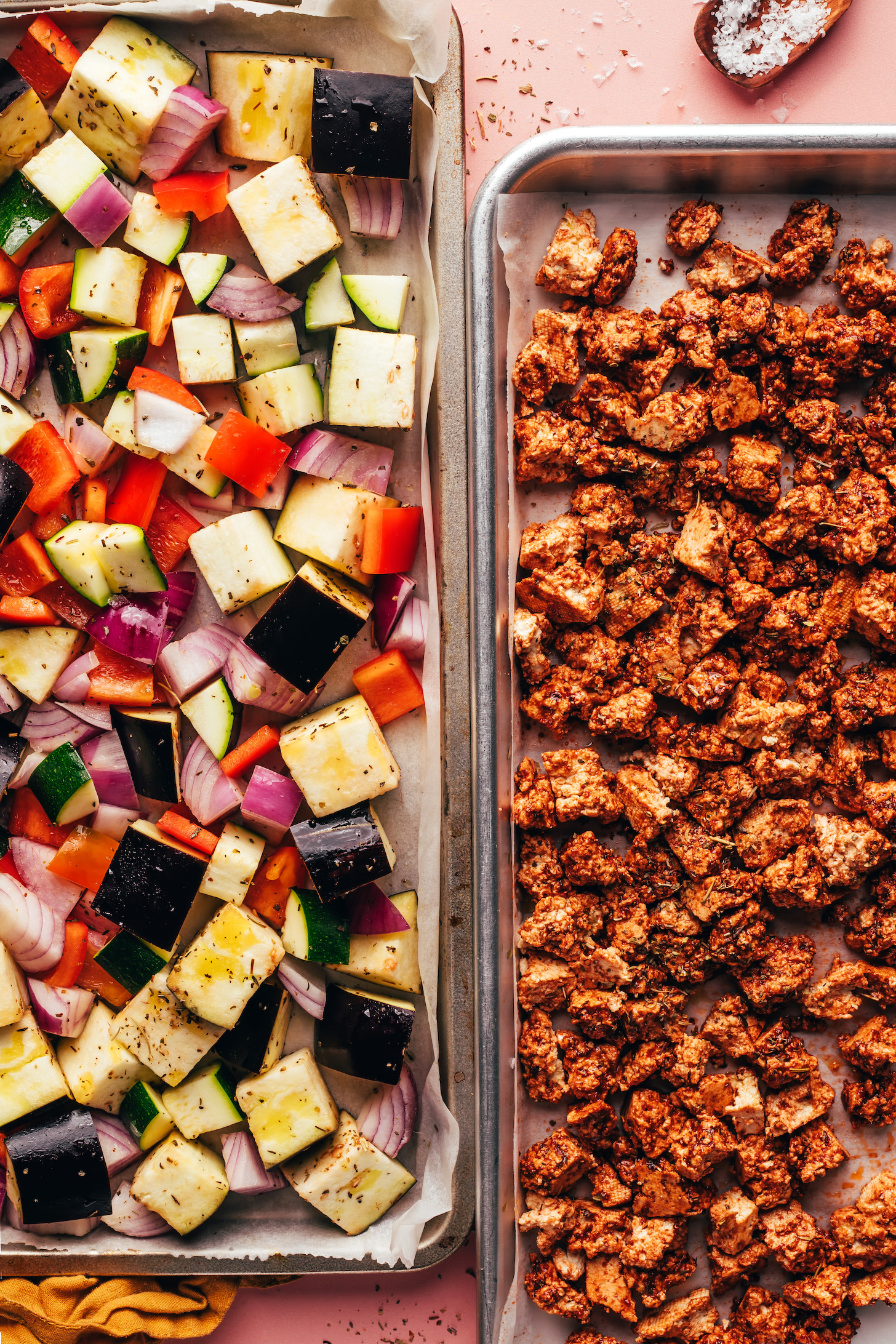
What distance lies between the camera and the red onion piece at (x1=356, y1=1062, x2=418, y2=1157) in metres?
2.38

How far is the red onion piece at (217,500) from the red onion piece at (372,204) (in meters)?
0.72

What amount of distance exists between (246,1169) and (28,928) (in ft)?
2.77

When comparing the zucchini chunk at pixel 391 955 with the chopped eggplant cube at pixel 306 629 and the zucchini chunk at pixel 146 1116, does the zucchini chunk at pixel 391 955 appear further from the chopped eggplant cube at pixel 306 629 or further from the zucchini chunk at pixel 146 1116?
the chopped eggplant cube at pixel 306 629

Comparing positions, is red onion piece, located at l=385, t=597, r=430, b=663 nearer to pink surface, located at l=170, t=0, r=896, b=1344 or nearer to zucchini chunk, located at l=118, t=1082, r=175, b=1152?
pink surface, located at l=170, t=0, r=896, b=1344

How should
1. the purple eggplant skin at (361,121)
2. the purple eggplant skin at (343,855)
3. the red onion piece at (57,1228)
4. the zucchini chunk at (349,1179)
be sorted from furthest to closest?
the red onion piece at (57,1228) → the zucchini chunk at (349,1179) → the purple eggplant skin at (343,855) → the purple eggplant skin at (361,121)

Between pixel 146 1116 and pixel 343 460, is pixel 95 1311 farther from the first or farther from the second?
pixel 343 460

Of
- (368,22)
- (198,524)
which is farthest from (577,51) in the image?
(198,524)

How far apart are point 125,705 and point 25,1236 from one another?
1438mm

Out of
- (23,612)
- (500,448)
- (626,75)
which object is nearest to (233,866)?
(23,612)

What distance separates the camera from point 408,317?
232 centimetres

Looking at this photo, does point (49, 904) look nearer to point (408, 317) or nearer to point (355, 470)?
point (355, 470)

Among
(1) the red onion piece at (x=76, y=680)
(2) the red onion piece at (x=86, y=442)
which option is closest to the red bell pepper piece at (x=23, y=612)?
(1) the red onion piece at (x=76, y=680)

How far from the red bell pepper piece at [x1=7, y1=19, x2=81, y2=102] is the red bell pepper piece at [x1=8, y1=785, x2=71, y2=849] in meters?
1.79

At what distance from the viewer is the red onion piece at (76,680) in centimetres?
237
